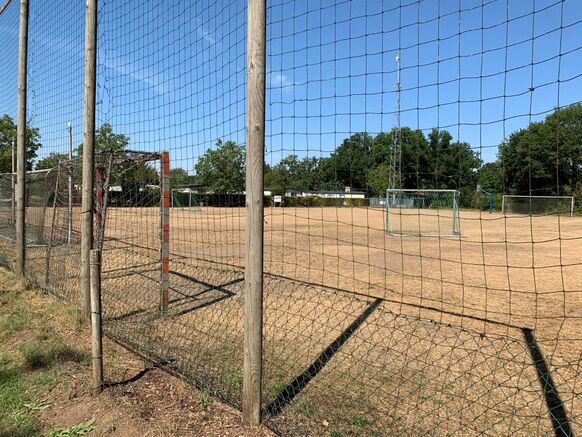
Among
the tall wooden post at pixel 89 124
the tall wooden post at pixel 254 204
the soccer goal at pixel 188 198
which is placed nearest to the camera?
the tall wooden post at pixel 254 204

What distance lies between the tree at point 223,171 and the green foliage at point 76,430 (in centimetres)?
242

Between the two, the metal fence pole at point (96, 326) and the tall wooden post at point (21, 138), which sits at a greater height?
the tall wooden post at point (21, 138)

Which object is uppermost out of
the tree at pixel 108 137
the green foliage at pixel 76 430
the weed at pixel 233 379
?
the tree at pixel 108 137

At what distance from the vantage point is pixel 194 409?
297cm

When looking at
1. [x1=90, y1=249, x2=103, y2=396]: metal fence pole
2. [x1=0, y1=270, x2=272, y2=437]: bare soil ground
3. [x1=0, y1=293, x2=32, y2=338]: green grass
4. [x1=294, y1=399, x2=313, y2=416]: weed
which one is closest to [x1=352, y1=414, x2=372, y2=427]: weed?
[x1=294, y1=399, x2=313, y2=416]: weed

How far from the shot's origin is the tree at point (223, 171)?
17.1 feet

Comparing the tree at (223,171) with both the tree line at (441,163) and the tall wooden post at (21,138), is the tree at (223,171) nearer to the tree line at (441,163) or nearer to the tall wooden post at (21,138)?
the tree line at (441,163)

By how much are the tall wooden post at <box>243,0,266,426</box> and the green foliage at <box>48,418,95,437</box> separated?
951mm

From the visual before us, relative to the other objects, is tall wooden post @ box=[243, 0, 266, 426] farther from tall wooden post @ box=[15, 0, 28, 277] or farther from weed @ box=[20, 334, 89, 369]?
tall wooden post @ box=[15, 0, 28, 277]

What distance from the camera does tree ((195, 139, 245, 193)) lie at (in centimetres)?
520

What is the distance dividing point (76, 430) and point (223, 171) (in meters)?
6.75

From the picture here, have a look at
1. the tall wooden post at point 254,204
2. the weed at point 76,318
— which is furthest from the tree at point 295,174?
the weed at point 76,318

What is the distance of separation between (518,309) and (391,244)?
29.3ft

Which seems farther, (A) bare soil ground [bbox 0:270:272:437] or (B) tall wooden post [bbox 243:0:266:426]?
(A) bare soil ground [bbox 0:270:272:437]
